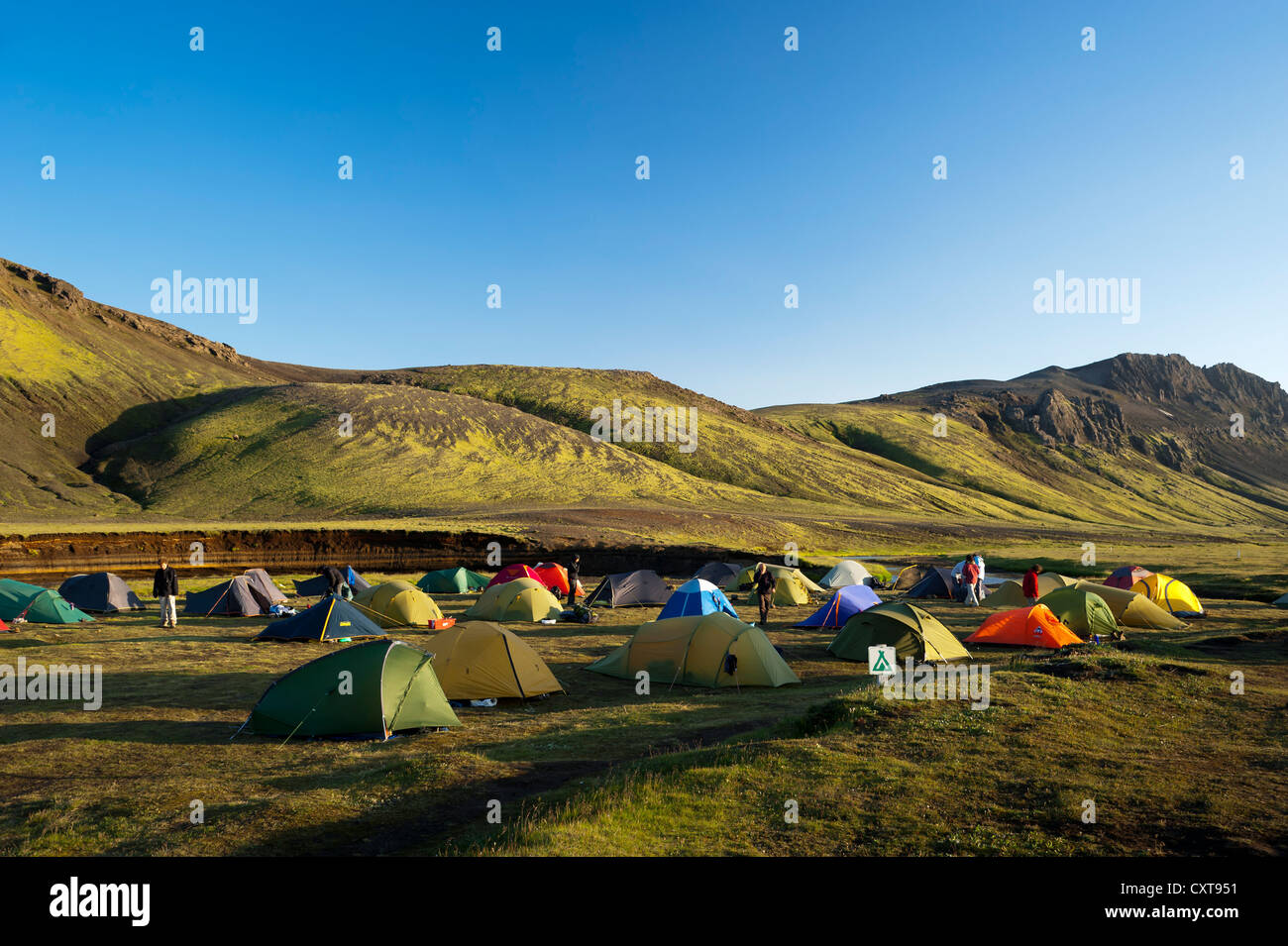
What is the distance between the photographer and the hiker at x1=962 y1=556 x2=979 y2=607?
107ft

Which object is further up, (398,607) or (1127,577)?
(1127,577)

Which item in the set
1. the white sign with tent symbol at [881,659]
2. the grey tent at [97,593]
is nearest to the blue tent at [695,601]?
the white sign with tent symbol at [881,659]

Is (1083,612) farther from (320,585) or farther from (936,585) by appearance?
(320,585)

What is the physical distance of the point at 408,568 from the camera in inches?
2343

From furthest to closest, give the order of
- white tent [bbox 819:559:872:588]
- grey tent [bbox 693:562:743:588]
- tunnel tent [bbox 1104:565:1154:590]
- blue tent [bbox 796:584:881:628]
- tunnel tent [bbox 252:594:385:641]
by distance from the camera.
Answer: grey tent [bbox 693:562:743:588], white tent [bbox 819:559:872:588], tunnel tent [bbox 1104:565:1154:590], blue tent [bbox 796:584:881:628], tunnel tent [bbox 252:594:385:641]

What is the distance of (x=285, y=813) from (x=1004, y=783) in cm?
853

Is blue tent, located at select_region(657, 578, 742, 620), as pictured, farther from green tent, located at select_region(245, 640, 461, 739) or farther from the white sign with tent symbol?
green tent, located at select_region(245, 640, 461, 739)

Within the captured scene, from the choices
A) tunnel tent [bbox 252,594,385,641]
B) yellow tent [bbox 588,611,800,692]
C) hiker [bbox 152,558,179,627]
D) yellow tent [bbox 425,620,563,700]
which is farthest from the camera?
hiker [bbox 152,558,179,627]

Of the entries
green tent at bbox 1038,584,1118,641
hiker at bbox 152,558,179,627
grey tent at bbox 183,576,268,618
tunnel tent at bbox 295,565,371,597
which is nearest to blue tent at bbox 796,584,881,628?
green tent at bbox 1038,584,1118,641

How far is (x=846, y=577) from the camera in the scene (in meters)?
40.1

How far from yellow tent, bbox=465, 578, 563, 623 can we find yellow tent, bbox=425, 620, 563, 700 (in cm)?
1194

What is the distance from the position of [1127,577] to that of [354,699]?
1225 inches

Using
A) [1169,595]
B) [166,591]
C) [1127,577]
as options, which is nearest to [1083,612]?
[1169,595]

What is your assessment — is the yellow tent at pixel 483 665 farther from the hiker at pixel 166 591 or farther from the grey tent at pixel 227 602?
the grey tent at pixel 227 602
